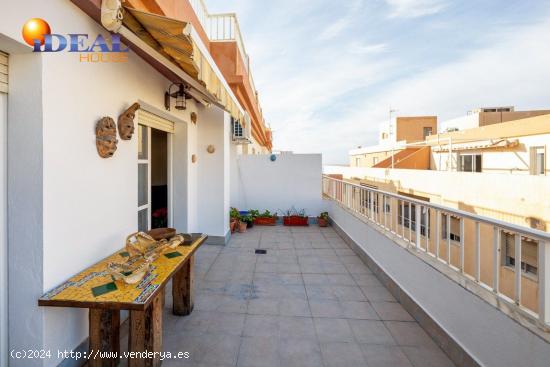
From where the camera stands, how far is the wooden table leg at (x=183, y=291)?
3.45 metres

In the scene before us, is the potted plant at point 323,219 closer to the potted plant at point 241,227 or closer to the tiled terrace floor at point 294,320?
the potted plant at point 241,227

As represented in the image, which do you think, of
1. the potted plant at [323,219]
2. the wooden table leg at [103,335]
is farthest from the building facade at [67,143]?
the potted plant at [323,219]

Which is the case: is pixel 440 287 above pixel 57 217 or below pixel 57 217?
below

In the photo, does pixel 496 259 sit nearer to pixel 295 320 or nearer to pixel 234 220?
pixel 295 320

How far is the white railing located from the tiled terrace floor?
94 centimetres

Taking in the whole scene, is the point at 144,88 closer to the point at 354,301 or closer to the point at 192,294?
the point at 192,294

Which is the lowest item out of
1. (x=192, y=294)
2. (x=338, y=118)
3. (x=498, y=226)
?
(x=192, y=294)

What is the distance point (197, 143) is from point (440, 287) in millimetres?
5831

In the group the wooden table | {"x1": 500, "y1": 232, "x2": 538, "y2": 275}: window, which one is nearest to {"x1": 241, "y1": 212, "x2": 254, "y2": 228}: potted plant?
the wooden table

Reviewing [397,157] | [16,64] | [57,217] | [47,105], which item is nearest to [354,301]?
[57,217]

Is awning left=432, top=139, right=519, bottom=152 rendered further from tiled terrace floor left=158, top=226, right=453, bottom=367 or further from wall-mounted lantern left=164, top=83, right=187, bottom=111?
wall-mounted lantern left=164, top=83, right=187, bottom=111

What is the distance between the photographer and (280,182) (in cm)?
961

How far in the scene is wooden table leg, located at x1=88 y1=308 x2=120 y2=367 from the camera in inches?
93.3

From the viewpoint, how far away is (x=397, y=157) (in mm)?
24188
